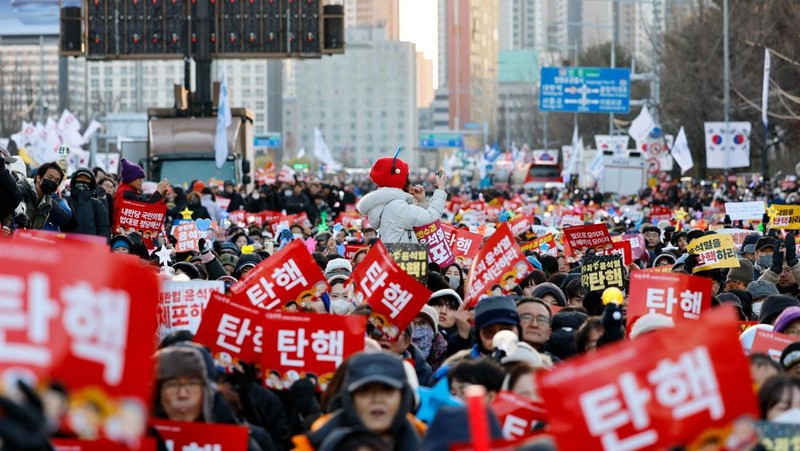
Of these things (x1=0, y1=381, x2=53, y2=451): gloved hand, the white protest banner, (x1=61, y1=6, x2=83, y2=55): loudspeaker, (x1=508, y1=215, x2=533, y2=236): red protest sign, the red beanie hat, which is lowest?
(x1=508, y1=215, x2=533, y2=236): red protest sign

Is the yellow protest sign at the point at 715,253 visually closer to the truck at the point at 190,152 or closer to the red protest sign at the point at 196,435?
the red protest sign at the point at 196,435

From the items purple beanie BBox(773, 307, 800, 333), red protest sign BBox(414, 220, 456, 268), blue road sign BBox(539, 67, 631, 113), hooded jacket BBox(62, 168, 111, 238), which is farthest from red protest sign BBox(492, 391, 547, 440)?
blue road sign BBox(539, 67, 631, 113)

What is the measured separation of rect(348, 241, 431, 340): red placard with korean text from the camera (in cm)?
992

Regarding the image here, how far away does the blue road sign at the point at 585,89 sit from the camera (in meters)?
52.6

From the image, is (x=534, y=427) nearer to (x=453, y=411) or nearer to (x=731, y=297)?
(x=453, y=411)

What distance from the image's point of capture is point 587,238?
16.8m

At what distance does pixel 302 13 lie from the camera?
124 feet

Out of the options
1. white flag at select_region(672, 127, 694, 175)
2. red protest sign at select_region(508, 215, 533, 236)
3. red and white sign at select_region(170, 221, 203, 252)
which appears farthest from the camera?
white flag at select_region(672, 127, 694, 175)

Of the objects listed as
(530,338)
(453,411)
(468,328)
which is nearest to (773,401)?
(453,411)

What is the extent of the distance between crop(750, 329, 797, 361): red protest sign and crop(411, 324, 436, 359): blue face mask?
202cm

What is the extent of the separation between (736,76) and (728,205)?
34354 mm

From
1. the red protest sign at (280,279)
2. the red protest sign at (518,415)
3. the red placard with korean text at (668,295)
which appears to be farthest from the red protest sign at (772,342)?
the red protest sign at (280,279)

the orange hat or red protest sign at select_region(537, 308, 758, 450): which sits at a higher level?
the orange hat

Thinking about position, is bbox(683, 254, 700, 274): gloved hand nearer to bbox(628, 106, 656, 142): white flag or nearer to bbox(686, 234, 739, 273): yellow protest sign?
bbox(686, 234, 739, 273): yellow protest sign
